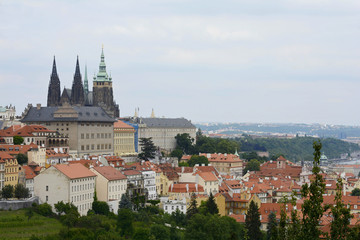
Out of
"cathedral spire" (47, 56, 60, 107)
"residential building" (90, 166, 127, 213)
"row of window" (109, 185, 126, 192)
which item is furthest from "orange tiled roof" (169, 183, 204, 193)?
"cathedral spire" (47, 56, 60, 107)

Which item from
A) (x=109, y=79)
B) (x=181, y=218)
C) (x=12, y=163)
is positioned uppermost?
(x=109, y=79)

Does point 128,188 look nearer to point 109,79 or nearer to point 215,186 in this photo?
point 215,186

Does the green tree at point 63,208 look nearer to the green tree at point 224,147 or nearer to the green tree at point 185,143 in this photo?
the green tree at point 224,147

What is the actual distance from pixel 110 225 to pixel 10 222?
929cm

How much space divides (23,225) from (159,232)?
12.5 meters

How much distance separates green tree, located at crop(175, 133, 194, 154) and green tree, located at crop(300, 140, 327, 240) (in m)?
130

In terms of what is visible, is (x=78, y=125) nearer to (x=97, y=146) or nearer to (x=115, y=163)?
(x=97, y=146)

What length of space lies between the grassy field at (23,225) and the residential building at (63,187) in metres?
3.90

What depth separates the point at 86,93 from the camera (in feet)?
625

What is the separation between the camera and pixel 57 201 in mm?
80875

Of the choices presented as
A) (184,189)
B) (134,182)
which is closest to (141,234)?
(134,182)

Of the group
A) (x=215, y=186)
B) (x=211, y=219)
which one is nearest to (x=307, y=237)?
(x=211, y=219)

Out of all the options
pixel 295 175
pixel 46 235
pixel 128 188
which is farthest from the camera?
pixel 295 175

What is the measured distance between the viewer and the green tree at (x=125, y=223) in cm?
7725
